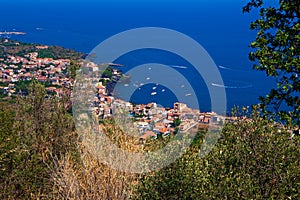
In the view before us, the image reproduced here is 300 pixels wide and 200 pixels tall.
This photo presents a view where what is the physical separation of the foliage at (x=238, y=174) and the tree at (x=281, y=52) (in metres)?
1.61

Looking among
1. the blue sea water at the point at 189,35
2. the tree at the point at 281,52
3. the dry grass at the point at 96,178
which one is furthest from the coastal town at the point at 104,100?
the blue sea water at the point at 189,35

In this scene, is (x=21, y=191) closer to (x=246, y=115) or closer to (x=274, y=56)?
(x=246, y=115)

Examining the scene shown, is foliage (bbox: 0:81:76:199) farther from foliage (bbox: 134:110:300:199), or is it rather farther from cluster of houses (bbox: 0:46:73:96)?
cluster of houses (bbox: 0:46:73:96)

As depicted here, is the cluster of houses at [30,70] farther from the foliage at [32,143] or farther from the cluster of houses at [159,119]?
the cluster of houses at [159,119]

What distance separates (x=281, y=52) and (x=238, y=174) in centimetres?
324

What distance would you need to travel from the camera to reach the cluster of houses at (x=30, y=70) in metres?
30.2

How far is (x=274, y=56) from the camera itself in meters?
7.02

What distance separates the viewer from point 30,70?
38.0 m

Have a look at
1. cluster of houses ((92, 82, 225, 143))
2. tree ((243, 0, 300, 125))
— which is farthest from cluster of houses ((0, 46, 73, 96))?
tree ((243, 0, 300, 125))

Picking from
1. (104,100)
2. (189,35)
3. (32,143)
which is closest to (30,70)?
(104,100)

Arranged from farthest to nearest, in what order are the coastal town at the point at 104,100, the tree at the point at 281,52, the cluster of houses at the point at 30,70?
the cluster of houses at the point at 30,70, the coastal town at the point at 104,100, the tree at the point at 281,52

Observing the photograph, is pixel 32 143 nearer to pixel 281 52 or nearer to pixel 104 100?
pixel 104 100

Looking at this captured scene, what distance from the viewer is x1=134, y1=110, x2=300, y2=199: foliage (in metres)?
4.42

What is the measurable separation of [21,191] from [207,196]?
470 centimetres
